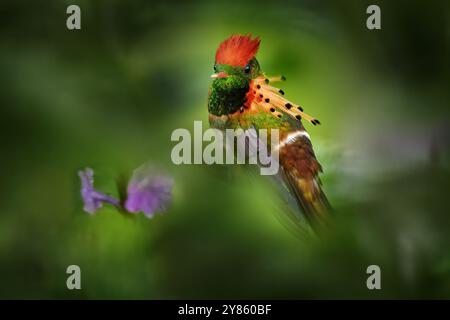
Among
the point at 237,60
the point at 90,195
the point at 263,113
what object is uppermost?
the point at 237,60

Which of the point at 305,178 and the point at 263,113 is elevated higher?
the point at 263,113

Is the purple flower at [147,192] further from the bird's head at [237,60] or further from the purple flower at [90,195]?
the bird's head at [237,60]

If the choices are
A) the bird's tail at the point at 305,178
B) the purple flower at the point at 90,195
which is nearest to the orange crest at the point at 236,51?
the bird's tail at the point at 305,178

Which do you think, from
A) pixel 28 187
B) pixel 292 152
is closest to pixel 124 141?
pixel 28 187

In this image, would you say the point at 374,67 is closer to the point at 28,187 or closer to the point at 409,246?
the point at 409,246

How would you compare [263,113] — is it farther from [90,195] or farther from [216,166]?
[90,195]

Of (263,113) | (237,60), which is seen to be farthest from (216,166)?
(237,60)

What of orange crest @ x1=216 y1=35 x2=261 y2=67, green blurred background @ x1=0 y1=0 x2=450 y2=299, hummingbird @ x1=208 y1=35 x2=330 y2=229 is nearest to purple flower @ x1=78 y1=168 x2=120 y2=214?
green blurred background @ x1=0 y1=0 x2=450 y2=299
